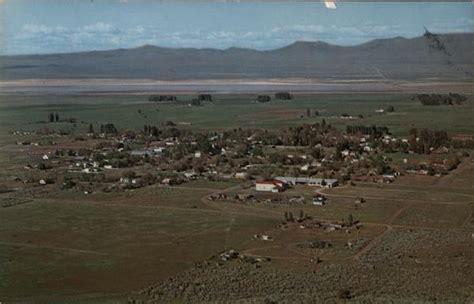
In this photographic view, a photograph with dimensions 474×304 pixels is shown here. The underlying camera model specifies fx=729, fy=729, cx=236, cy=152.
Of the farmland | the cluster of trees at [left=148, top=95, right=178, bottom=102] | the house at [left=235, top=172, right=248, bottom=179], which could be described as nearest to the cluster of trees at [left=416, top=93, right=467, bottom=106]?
the farmland

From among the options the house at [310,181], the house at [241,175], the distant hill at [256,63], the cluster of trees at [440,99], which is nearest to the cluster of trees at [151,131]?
the distant hill at [256,63]

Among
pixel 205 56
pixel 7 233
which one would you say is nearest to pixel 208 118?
pixel 205 56

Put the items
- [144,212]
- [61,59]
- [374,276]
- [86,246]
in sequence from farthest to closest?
1. [61,59]
2. [144,212]
3. [86,246]
4. [374,276]

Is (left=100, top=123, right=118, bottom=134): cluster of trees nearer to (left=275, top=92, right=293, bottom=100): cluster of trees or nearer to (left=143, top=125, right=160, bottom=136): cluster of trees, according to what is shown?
(left=143, top=125, right=160, bottom=136): cluster of trees

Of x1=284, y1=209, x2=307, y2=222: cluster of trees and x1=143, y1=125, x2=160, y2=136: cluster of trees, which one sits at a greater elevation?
x1=143, y1=125, x2=160, y2=136: cluster of trees

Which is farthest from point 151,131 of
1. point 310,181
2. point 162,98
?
point 162,98

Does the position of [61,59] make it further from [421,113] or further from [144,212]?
[144,212]
